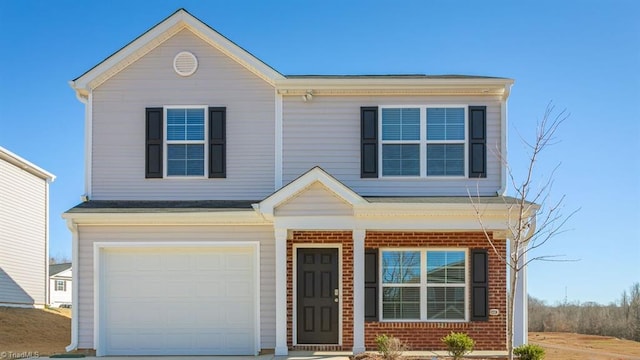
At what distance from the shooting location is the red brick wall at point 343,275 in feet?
49.0

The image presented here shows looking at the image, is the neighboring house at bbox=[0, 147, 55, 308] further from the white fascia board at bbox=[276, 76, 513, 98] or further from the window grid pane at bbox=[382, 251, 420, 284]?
the window grid pane at bbox=[382, 251, 420, 284]

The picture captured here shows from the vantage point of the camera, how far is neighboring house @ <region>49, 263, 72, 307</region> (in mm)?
42344

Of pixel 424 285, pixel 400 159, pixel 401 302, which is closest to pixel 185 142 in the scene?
pixel 400 159

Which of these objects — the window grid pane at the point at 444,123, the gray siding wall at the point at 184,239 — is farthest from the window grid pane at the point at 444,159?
the gray siding wall at the point at 184,239

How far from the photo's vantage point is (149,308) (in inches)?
604

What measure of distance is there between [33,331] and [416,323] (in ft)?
40.5

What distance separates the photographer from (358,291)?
14148mm

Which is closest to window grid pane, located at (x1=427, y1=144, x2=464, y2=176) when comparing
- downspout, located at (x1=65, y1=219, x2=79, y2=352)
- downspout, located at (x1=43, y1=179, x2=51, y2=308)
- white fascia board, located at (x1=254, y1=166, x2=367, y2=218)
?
white fascia board, located at (x1=254, y1=166, x2=367, y2=218)

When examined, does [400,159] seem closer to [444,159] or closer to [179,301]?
[444,159]

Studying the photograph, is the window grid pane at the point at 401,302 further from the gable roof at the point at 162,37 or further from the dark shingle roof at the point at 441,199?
the gable roof at the point at 162,37

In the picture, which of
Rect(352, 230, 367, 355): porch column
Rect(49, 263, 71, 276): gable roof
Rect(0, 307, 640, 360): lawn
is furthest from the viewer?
Rect(49, 263, 71, 276): gable roof

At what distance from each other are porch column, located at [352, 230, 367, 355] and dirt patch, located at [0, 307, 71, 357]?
649 cm

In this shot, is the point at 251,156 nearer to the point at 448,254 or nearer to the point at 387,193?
the point at 387,193

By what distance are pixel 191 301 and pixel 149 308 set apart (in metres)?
0.89
